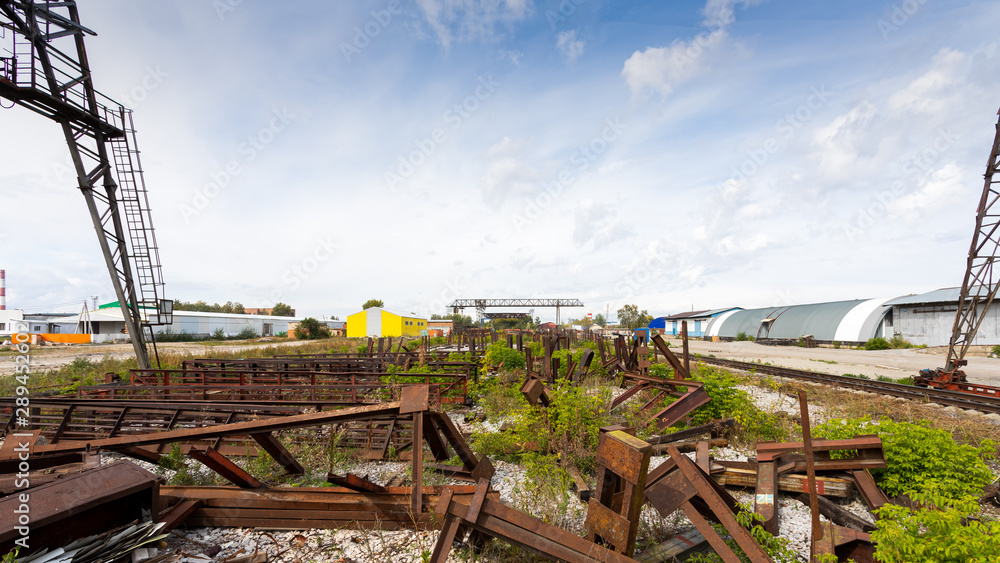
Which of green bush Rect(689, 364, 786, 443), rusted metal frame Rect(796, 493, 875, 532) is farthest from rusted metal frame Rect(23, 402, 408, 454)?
green bush Rect(689, 364, 786, 443)

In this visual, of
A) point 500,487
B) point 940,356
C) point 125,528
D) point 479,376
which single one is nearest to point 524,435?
point 500,487

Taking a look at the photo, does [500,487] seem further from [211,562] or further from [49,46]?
[49,46]

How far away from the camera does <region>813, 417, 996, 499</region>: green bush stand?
4.28m

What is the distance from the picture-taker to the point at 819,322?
39312 millimetres

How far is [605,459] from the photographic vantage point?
9.80 feet

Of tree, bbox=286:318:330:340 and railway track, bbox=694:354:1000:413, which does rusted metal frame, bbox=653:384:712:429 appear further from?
tree, bbox=286:318:330:340

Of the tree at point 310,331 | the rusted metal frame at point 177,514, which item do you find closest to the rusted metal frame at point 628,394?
the rusted metal frame at point 177,514

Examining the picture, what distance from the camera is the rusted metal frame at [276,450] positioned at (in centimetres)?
Result: 442

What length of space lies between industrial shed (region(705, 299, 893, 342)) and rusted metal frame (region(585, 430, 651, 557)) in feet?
133

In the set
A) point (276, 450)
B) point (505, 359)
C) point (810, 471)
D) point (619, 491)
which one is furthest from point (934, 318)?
point (276, 450)

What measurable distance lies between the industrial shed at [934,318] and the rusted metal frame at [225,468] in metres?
40.7

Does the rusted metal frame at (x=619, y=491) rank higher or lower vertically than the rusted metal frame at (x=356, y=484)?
higher

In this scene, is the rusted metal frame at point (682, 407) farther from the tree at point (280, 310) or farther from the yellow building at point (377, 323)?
the tree at point (280, 310)

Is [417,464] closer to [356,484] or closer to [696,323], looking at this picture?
[356,484]
